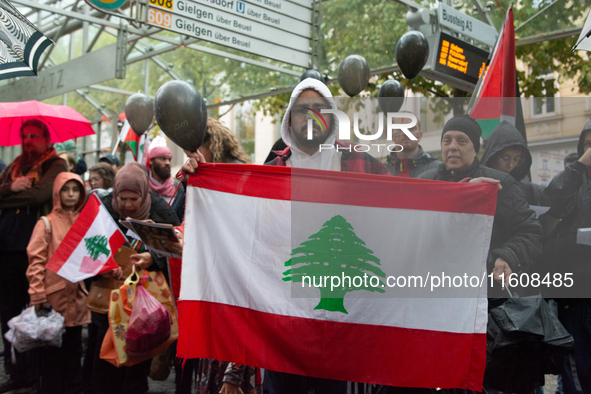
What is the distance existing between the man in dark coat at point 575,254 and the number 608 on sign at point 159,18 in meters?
3.89

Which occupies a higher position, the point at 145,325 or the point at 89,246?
the point at 89,246

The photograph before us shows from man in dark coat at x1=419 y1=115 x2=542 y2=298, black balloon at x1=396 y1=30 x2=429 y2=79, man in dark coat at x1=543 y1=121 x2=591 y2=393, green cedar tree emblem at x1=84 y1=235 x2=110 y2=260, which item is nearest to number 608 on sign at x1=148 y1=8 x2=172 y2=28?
black balloon at x1=396 y1=30 x2=429 y2=79

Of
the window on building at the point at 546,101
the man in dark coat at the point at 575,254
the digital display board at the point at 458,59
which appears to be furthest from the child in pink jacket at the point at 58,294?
the window on building at the point at 546,101

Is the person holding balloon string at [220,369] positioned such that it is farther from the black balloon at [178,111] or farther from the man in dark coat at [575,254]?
the man in dark coat at [575,254]

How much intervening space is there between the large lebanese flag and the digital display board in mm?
3736

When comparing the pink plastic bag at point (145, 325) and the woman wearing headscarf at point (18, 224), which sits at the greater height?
the woman wearing headscarf at point (18, 224)

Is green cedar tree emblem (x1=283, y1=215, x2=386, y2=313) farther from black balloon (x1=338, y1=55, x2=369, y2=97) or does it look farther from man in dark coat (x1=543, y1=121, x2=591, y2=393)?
black balloon (x1=338, y1=55, x2=369, y2=97)

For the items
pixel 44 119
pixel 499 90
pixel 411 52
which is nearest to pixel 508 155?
pixel 499 90

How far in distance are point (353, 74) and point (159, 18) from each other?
2047 millimetres

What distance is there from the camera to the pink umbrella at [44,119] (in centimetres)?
524

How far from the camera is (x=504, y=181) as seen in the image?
10.4ft

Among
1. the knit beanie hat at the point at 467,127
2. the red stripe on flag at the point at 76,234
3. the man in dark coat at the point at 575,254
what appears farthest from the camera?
the red stripe on flag at the point at 76,234

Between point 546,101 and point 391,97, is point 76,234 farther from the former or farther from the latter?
point 546,101

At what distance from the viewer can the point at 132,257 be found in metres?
3.96
